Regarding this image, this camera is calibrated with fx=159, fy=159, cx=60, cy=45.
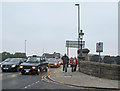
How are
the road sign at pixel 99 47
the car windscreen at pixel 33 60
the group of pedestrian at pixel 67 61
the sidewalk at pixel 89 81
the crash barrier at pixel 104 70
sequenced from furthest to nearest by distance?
1. the group of pedestrian at pixel 67 61
2. the car windscreen at pixel 33 60
3. the road sign at pixel 99 47
4. the crash barrier at pixel 104 70
5. the sidewalk at pixel 89 81

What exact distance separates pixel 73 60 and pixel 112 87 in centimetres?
857

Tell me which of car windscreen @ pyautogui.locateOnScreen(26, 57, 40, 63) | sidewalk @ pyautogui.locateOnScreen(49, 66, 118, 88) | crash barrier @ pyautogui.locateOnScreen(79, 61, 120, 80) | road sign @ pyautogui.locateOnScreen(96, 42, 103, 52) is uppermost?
road sign @ pyautogui.locateOnScreen(96, 42, 103, 52)

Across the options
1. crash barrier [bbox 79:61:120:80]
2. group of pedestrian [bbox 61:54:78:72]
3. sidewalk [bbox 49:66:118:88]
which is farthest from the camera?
group of pedestrian [bbox 61:54:78:72]

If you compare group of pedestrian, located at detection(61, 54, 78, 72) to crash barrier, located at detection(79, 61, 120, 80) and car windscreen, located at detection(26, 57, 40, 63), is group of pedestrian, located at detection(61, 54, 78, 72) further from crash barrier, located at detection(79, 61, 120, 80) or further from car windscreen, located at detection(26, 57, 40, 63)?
car windscreen, located at detection(26, 57, 40, 63)

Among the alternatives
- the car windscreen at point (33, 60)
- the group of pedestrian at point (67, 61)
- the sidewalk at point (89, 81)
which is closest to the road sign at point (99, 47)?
the sidewalk at point (89, 81)

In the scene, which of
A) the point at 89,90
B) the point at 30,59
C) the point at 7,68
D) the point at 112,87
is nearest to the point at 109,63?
the point at 112,87

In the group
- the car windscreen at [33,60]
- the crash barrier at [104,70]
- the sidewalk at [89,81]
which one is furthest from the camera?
the car windscreen at [33,60]

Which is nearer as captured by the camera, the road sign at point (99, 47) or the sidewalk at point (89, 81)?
the sidewalk at point (89, 81)

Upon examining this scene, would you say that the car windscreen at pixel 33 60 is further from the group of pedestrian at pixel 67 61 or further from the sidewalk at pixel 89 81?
the sidewalk at pixel 89 81

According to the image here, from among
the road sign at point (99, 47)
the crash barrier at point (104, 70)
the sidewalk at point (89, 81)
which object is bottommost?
the sidewalk at point (89, 81)

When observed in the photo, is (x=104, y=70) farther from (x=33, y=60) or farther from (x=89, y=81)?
(x=33, y=60)

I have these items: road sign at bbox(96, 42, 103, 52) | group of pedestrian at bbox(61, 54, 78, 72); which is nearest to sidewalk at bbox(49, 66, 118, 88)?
road sign at bbox(96, 42, 103, 52)

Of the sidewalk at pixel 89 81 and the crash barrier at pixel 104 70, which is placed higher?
the crash barrier at pixel 104 70

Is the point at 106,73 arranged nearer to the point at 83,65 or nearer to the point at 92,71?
the point at 92,71
